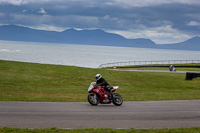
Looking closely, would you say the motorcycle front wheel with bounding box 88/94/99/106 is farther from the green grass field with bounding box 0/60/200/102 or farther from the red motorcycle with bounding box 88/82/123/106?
the green grass field with bounding box 0/60/200/102

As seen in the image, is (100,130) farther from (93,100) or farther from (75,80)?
(75,80)

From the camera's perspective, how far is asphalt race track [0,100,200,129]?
1052 cm

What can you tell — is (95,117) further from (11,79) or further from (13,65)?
(13,65)

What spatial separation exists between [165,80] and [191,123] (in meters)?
24.8

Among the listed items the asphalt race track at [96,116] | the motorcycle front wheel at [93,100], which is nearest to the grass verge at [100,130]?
the asphalt race track at [96,116]

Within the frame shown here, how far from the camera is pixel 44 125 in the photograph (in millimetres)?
10102

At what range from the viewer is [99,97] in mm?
15148

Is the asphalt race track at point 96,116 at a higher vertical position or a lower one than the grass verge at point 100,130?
higher

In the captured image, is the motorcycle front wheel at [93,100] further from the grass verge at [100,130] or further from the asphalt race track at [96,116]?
the grass verge at [100,130]

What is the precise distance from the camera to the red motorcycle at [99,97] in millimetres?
15062

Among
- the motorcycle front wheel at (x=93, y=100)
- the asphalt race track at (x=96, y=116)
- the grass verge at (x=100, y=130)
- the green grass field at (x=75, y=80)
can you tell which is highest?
the green grass field at (x=75, y=80)

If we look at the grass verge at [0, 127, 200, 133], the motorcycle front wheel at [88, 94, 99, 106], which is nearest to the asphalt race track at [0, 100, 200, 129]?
the motorcycle front wheel at [88, 94, 99, 106]

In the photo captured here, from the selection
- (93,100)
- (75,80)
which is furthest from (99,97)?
(75,80)

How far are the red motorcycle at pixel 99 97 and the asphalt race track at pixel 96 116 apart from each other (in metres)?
0.48
